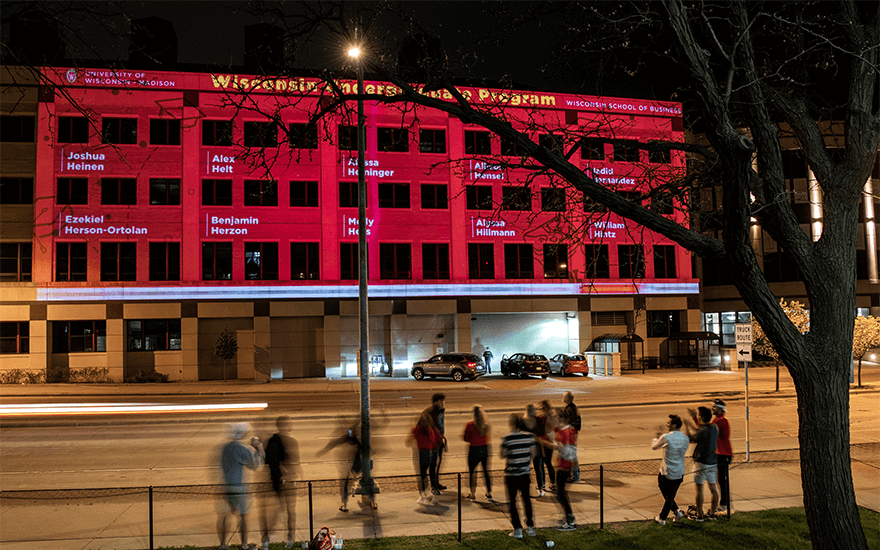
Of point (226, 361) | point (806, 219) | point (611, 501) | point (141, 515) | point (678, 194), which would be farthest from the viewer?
point (806, 219)

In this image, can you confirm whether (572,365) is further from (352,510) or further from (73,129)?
(73,129)

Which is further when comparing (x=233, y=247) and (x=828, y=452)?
(x=233, y=247)

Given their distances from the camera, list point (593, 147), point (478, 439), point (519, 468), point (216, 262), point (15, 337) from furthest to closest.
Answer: point (216, 262) → point (15, 337) → point (478, 439) → point (519, 468) → point (593, 147)

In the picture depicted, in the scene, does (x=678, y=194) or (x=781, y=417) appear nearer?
(x=678, y=194)

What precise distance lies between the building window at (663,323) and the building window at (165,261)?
1279 inches

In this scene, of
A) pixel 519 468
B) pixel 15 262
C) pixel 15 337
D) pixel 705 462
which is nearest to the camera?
pixel 519 468

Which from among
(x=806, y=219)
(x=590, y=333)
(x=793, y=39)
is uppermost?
(x=806, y=219)

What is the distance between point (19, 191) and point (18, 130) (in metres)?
3.85

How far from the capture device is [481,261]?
132ft

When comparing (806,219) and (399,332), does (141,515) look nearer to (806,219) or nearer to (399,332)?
(399,332)

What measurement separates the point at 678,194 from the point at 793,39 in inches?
86.0

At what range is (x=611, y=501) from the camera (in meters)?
10.5

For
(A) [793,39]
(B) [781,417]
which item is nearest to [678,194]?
(A) [793,39]

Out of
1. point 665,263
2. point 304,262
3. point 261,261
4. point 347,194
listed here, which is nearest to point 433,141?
point 347,194
